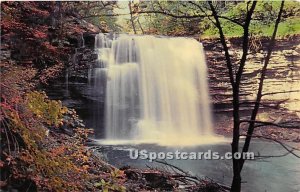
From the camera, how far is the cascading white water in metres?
3.37

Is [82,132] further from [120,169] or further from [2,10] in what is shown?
[2,10]

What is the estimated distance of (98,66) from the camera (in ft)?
11.2

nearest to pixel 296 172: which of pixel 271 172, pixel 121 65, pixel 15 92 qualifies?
pixel 271 172

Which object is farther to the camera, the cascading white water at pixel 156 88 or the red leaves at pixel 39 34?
the cascading white water at pixel 156 88

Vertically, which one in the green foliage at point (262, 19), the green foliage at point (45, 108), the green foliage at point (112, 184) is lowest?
the green foliage at point (112, 184)

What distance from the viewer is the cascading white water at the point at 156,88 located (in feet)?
11.1

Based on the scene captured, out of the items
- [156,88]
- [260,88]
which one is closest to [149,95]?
[156,88]

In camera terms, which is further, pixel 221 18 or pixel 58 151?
pixel 221 18

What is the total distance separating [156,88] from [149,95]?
0.08 meters

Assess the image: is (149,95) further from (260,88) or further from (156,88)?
(260,88)

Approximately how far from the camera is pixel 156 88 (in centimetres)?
Answer: 340

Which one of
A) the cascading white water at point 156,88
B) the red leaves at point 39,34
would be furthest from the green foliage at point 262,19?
the red leaves at point 39,34

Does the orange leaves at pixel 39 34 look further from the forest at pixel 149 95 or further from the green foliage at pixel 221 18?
the green foliage at pixel 221 18

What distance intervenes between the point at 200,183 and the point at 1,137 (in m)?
1.60
